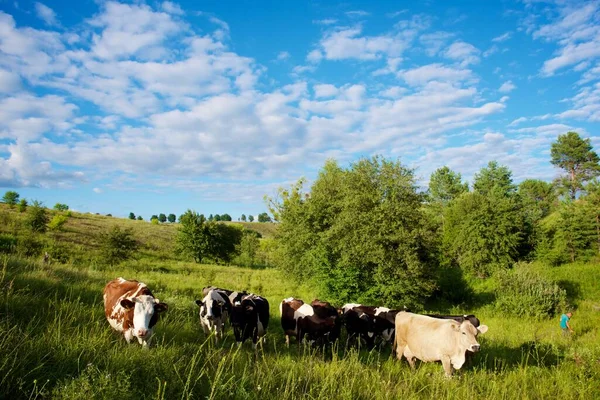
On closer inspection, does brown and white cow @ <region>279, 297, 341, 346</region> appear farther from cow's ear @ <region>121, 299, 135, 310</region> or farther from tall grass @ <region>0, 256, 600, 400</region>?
cow's ear @ <region>121, 299, 135, 310</region>

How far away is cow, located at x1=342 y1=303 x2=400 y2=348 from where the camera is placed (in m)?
12.4

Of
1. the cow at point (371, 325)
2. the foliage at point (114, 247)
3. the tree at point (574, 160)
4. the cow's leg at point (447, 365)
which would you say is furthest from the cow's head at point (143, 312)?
the tree at point (574, 160)

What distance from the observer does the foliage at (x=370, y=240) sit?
20203mm

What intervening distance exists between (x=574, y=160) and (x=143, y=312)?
7028cm

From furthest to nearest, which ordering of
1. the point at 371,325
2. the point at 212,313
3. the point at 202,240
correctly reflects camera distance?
the point at 202,240 < the point at 371,325 < the point at 212,313

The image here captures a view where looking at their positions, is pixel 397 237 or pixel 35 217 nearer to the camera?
pixel 397 237

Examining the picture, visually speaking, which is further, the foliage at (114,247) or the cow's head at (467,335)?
the foliage at (114,247)

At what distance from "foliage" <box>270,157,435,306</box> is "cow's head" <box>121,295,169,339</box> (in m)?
14.9

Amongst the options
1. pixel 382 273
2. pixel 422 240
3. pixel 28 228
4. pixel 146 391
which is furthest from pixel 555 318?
pixel 28 228

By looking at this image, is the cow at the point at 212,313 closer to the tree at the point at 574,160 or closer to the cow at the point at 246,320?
the cow at the point at 246,320

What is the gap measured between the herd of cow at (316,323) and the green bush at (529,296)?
1310cm

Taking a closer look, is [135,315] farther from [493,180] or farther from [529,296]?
[493,180]

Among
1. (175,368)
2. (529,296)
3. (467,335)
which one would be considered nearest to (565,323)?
(529,296)

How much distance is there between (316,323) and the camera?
10555mm
